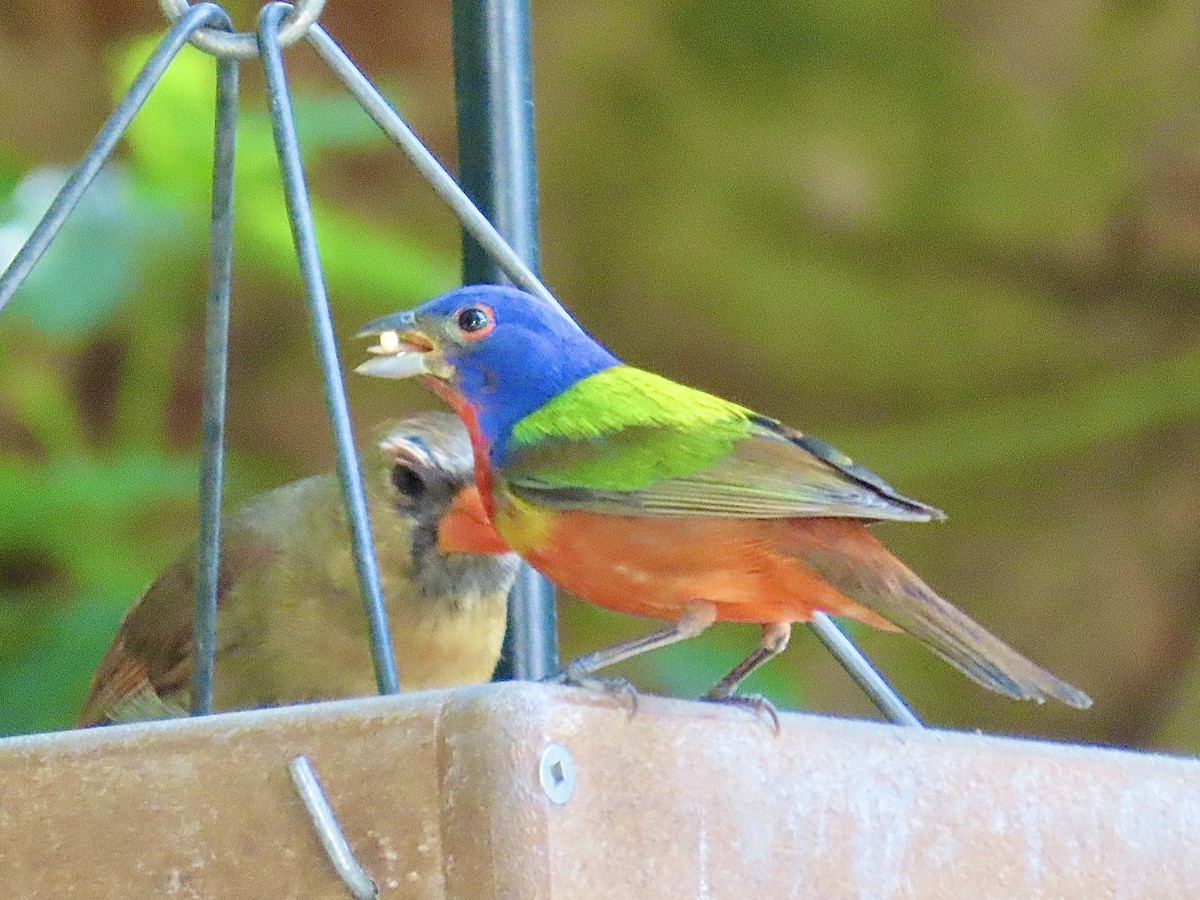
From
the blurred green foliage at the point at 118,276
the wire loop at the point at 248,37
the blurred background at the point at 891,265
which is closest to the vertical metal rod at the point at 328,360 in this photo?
the wire loop at the point at 248,37

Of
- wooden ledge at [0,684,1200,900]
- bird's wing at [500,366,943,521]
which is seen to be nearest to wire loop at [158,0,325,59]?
bird's wing at [500,366,943,521]

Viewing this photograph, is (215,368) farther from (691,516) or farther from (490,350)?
(691,516)

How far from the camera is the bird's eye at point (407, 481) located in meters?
2.68

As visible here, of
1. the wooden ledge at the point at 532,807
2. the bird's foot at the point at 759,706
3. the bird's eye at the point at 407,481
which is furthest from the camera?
the bird's eye at the point at 407,481

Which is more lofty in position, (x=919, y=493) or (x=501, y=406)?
(x=501, y=406)

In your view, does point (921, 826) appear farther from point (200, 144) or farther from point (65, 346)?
point (65, 346)

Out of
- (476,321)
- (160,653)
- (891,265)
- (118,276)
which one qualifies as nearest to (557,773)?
(476,321)

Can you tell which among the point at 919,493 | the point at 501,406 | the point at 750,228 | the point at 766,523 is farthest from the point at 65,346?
the point at 766,523

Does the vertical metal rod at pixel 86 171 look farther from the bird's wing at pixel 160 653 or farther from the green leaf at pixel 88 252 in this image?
the green leaf at pixel 88 252

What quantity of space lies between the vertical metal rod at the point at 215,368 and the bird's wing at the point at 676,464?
320 mm

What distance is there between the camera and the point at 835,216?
6.04 meters

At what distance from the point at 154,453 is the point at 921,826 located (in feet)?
9.82

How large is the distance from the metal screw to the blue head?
809 millimetres

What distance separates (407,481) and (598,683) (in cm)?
105
